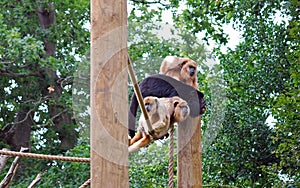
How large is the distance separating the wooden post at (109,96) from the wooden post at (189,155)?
27.1 inches

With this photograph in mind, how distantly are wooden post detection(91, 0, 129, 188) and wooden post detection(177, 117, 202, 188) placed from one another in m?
0.69

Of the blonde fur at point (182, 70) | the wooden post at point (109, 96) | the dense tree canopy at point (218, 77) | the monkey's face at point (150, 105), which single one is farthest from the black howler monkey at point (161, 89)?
the dense tree canopy at point (218, 77)

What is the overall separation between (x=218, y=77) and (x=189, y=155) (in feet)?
9.01

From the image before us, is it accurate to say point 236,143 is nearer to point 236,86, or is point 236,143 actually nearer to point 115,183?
point 236,86

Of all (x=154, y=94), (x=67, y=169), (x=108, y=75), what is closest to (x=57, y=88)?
(x=67, y=169)

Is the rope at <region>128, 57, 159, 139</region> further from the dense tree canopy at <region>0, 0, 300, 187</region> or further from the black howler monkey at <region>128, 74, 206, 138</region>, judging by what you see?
the dense tree canopy at <region>0, 0, 300, 187</region>

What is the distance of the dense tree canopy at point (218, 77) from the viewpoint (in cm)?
460

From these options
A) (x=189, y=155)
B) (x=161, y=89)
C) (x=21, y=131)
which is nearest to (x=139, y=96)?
(x=189, y=155)

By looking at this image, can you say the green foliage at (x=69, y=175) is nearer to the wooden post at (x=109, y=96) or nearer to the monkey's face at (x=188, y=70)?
the monkey's face at (x=188, y=70)

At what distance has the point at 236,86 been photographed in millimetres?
5234

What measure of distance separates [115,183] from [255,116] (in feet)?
11.7

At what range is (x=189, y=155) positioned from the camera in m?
2.33

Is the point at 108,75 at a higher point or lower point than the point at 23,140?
lower

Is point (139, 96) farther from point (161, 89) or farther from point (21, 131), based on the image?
point (21, 131)
